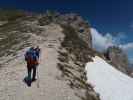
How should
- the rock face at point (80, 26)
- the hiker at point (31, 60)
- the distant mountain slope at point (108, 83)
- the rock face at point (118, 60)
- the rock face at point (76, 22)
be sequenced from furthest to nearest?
the rock face at point (80, 26), the rock face at point (118, 60), the rock face at point (76, 22), the distant mountain slope at point (108, 83), the hiker at point (31, 60)

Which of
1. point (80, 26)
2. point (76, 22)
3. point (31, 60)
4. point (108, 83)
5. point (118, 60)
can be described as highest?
point (76, 22)

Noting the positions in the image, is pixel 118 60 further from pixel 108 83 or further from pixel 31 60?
pixel 31 60

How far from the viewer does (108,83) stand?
31438mm

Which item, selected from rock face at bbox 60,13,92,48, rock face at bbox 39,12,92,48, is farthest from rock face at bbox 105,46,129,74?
rock face at bbox 39,12,92,48

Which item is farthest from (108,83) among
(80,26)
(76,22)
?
(76,22)

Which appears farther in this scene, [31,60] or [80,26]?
→ [80,26]

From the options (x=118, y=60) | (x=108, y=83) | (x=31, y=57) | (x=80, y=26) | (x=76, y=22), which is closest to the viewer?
(x=31, y=57)

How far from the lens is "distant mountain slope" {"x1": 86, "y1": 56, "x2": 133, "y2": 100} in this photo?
29125 mm

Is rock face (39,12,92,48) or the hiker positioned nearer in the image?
the hiker

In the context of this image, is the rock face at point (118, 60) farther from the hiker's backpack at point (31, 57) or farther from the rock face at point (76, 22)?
the hiker's backpack at point (31, 57)

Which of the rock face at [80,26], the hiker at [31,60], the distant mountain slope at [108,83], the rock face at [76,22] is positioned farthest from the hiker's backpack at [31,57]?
the rock face at [80,26]

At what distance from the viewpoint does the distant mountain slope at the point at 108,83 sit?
29125 millimetres

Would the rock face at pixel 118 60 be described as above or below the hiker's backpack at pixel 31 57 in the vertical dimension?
above

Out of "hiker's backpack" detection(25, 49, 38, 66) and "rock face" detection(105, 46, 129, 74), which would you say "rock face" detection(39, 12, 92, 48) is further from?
"hiker's backpack" detection(25, 49, 38, 66)
